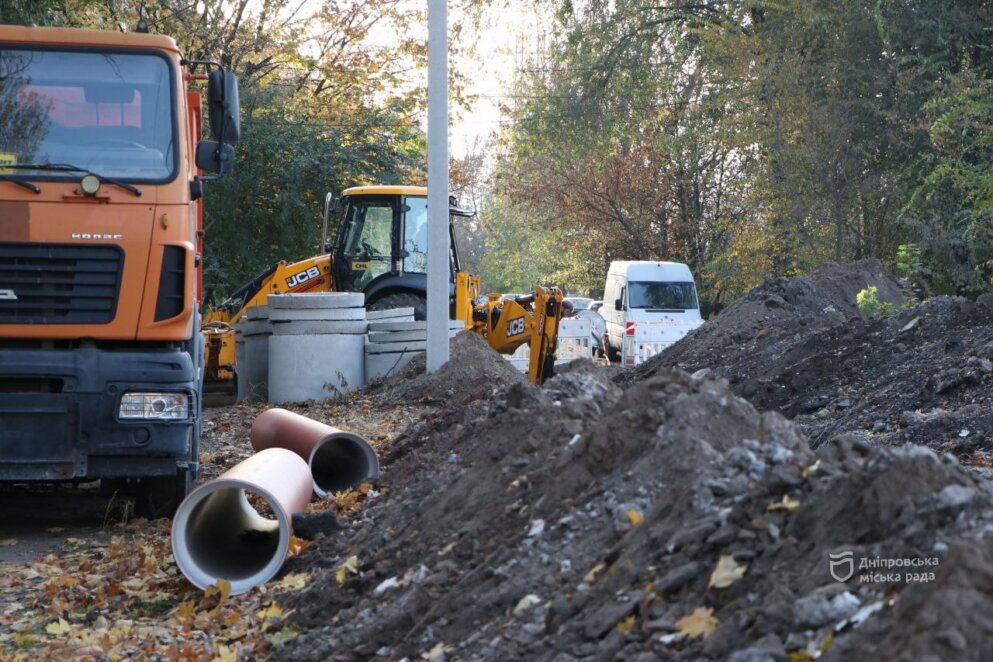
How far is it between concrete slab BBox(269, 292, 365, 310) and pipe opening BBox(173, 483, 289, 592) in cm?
805

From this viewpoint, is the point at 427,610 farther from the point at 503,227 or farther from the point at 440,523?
the point at 503,227

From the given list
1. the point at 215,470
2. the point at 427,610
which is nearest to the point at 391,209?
the point at 215,470

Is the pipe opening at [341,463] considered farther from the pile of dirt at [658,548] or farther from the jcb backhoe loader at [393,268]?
the jcb backhoe loader at [393,268]

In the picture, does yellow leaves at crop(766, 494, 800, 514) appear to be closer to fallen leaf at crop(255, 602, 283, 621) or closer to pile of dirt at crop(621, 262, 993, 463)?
fallen leaf at crop(255, 602, 283, 621)

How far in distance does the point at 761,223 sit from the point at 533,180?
1169 centimetres

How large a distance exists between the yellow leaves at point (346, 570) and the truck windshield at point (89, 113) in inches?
143

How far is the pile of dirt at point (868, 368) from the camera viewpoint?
11320 millimetres

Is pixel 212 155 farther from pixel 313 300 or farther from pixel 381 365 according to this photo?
pixel 381 365

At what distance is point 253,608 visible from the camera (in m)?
6.66

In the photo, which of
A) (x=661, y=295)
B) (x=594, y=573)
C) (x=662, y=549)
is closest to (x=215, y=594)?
(x=594, y=573)

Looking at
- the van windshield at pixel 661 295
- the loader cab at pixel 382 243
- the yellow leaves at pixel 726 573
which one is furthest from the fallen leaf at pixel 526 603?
the van windshield at pixel 661 295

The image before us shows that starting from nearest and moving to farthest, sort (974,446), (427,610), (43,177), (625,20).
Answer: (427,610), (43,177), (974,446), (625,20)

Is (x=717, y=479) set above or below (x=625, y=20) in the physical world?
below

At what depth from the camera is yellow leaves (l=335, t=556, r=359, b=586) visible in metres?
6.29
